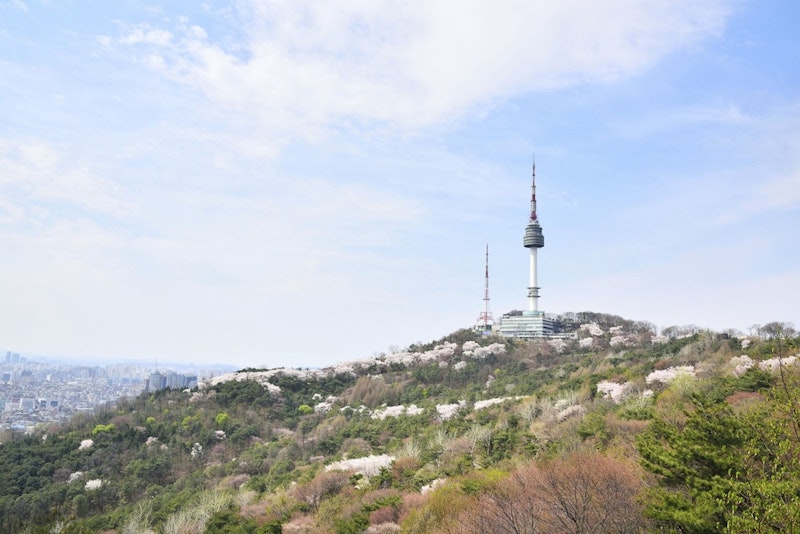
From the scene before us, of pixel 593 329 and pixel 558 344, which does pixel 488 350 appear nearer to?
pixel 558 344

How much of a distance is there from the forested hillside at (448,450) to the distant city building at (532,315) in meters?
15.1

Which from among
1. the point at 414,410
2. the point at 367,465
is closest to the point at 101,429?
the point at 414,410

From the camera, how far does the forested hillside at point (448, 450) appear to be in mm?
13125

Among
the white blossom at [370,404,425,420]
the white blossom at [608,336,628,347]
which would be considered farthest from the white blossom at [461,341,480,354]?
the white blossom at [370,404,425,420]

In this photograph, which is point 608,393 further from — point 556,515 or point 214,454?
point 214,454

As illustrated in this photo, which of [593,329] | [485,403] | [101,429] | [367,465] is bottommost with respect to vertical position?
[101,429]

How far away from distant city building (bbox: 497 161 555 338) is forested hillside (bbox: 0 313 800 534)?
15.1 meters

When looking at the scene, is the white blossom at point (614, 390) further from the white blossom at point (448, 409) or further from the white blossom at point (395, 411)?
the white blossom at point (395, 411)

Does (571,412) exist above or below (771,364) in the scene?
below

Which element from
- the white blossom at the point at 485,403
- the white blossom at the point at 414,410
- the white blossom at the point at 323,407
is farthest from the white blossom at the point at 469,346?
the white blossom at the point at 485,403

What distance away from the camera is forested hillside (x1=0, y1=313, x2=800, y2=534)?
43.1 feet

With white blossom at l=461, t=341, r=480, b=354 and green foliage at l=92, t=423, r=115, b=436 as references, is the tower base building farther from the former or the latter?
green foliage at l=92, t=423, r=115, b=436

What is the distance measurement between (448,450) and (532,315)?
70196 mm

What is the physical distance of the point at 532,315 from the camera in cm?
9581
